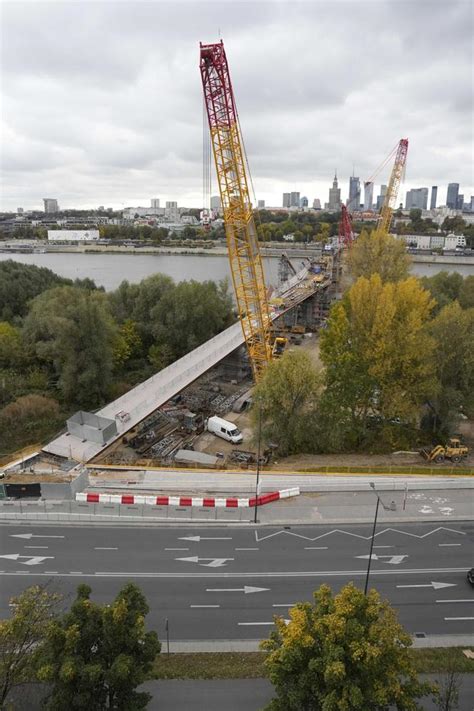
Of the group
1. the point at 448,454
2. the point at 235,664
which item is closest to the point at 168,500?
the point at 235,664

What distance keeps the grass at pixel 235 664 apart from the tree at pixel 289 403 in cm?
1244

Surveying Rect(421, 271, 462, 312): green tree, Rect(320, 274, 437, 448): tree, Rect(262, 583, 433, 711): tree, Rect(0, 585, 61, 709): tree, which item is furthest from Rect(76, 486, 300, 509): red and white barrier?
Rect(421, 271, 462, 312): green tree

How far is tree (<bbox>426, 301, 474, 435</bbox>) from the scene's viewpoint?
22516mm

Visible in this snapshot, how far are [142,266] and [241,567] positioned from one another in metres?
92.1

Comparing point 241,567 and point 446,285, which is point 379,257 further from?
point 241,567

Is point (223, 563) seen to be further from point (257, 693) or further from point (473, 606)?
point (473, 606)

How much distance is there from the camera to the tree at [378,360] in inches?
898

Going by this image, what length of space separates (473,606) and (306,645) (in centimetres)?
809

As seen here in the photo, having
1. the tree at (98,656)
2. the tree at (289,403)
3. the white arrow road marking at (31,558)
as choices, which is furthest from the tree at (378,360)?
the tree at (98,656)

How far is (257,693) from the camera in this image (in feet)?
33.7

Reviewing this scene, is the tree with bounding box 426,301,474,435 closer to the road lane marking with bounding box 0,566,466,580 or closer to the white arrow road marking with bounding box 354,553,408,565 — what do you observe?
the white arrow road marking with bounding box 354,553,408,565

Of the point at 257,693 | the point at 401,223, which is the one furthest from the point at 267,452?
the point at 401,223

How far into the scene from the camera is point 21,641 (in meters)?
8.62

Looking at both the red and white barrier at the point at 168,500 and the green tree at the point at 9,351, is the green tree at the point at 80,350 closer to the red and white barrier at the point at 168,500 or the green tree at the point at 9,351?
the green tree at the point at 9,351
